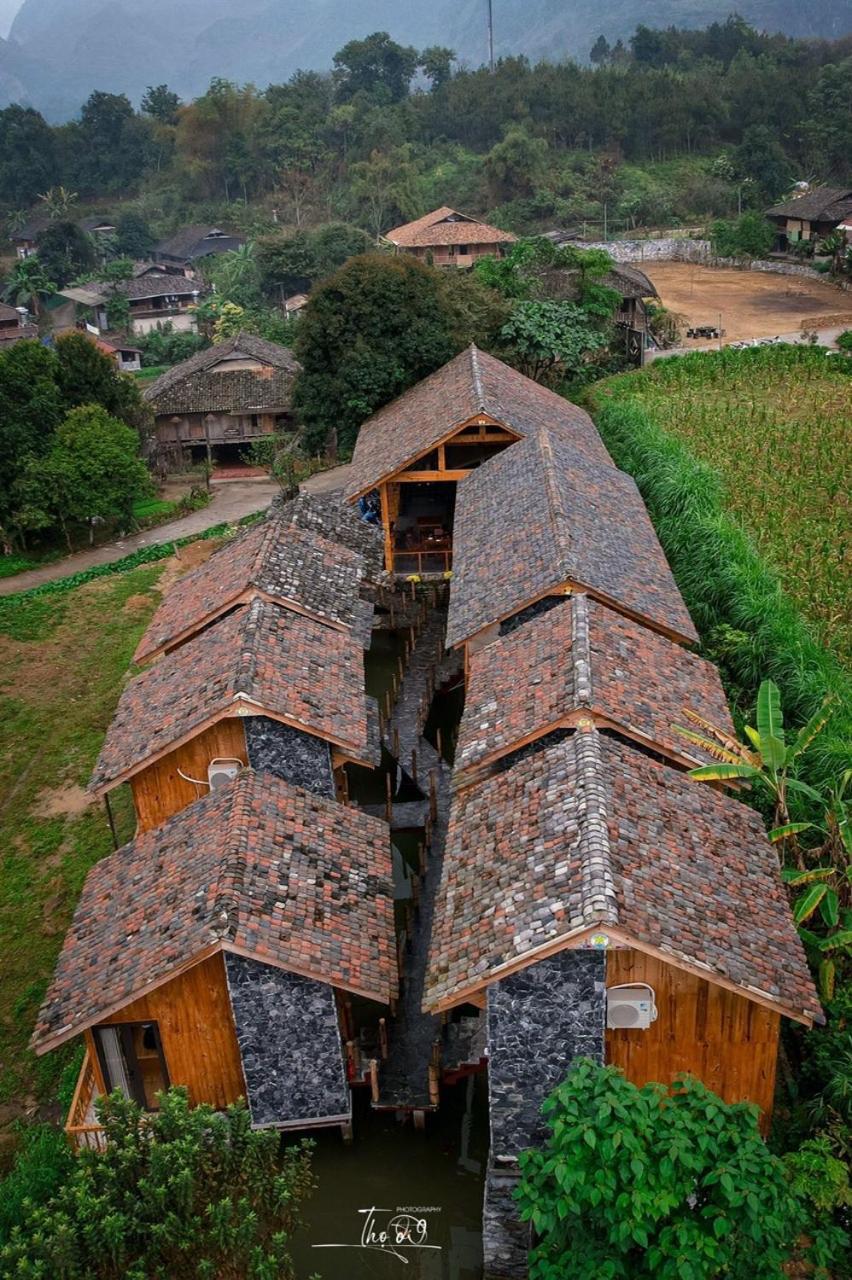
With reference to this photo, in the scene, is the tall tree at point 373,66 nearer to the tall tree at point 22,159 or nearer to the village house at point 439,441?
the tall tree at point 22,159

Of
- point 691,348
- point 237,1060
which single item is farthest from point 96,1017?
point 691,348

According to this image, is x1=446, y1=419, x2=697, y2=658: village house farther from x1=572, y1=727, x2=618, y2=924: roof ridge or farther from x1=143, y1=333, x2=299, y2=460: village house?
x1=143, y1=333, x2=299, y2=460: village house

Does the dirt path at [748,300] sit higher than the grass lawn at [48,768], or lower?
higher

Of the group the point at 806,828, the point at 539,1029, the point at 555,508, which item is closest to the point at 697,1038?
the point at 539,1029

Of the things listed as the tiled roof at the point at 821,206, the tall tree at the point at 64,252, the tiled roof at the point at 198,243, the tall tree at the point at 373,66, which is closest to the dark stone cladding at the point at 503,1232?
the tiled roof at the point at 821,206

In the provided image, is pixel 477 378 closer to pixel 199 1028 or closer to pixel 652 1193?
pixel 199 1028
